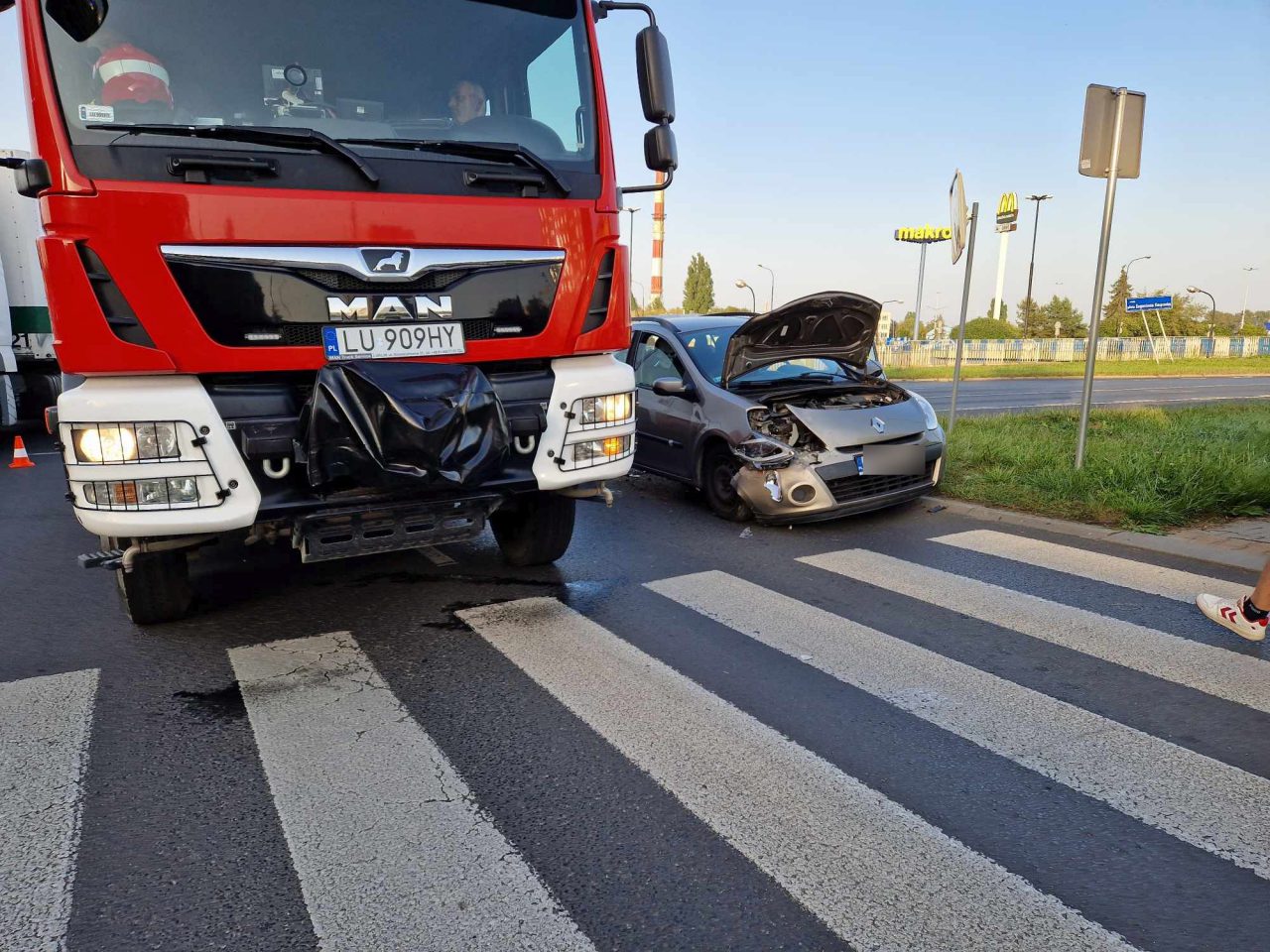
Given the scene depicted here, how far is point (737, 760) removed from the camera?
2953 millimetres

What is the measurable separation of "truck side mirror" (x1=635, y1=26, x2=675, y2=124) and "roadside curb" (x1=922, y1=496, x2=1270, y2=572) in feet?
13.6

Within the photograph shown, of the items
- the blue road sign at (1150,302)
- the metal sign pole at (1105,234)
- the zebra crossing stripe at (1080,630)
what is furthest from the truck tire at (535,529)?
the blue road sign at (1150,302)

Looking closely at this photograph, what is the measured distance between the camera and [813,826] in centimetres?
255

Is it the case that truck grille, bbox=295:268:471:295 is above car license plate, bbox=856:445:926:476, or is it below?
above

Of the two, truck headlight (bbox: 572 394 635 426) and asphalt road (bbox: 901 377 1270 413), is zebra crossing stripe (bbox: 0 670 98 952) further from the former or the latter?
asphalt road (bbox: 901 377 1270 413)

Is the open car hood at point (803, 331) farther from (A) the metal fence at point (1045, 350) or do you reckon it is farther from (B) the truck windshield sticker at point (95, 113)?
(A) the metal fence at point (1045, 350)

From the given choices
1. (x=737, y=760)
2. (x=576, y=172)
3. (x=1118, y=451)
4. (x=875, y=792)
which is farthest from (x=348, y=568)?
(x=1118, y=451)

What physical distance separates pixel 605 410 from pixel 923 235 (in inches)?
1965

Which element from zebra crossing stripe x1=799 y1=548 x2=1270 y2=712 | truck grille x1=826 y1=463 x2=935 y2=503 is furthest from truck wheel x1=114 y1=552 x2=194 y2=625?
truck grille x1=826 y1=463 x2=935 y2=503

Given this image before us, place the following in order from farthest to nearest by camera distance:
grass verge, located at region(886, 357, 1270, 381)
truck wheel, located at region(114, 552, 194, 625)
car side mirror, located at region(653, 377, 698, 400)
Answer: grass verge, located at region(886, 357, 1270, 381) < car side mirror, located at region(653, 377, 698, 400) < truck wheel, located at region(114, 552, 194, 625)

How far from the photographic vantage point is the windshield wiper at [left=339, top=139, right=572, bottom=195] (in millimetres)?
3838

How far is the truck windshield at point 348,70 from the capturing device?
11.3 feet

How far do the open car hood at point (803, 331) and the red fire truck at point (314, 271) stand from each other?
2.63m

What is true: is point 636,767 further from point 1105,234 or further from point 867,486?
point 1105,234
